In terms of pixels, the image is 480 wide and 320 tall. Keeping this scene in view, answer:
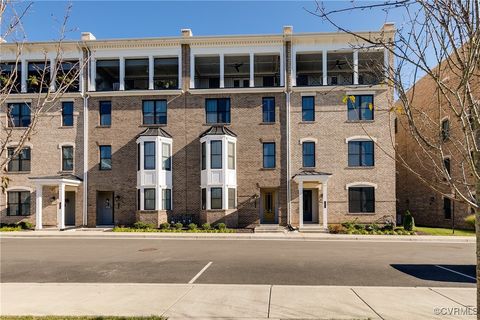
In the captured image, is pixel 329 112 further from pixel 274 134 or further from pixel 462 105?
pixel 462 105

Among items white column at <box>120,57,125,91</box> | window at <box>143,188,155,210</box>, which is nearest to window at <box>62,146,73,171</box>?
white column at <box>120,57,125,91</box>

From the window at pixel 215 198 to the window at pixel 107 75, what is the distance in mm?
11714

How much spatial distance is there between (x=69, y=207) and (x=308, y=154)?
19.4 meters

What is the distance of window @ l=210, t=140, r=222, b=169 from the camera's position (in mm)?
24031

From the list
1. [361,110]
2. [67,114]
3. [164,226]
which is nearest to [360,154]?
[361,110]

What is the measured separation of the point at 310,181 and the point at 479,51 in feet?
66.4

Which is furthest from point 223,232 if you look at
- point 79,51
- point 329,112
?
point 79,51

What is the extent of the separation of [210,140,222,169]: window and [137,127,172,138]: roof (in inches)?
142

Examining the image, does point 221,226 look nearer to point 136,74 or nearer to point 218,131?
point 218,131

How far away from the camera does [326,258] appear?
12.6 metres

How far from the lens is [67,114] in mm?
26094

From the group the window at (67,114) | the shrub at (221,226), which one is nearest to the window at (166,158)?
the shrub at (221,226)

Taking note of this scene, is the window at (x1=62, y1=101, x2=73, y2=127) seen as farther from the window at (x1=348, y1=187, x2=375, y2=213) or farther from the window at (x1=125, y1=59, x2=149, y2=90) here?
the window at (x1=348, y1=187, x2=375, y2=213)

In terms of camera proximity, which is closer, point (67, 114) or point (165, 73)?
point (67, 114)
